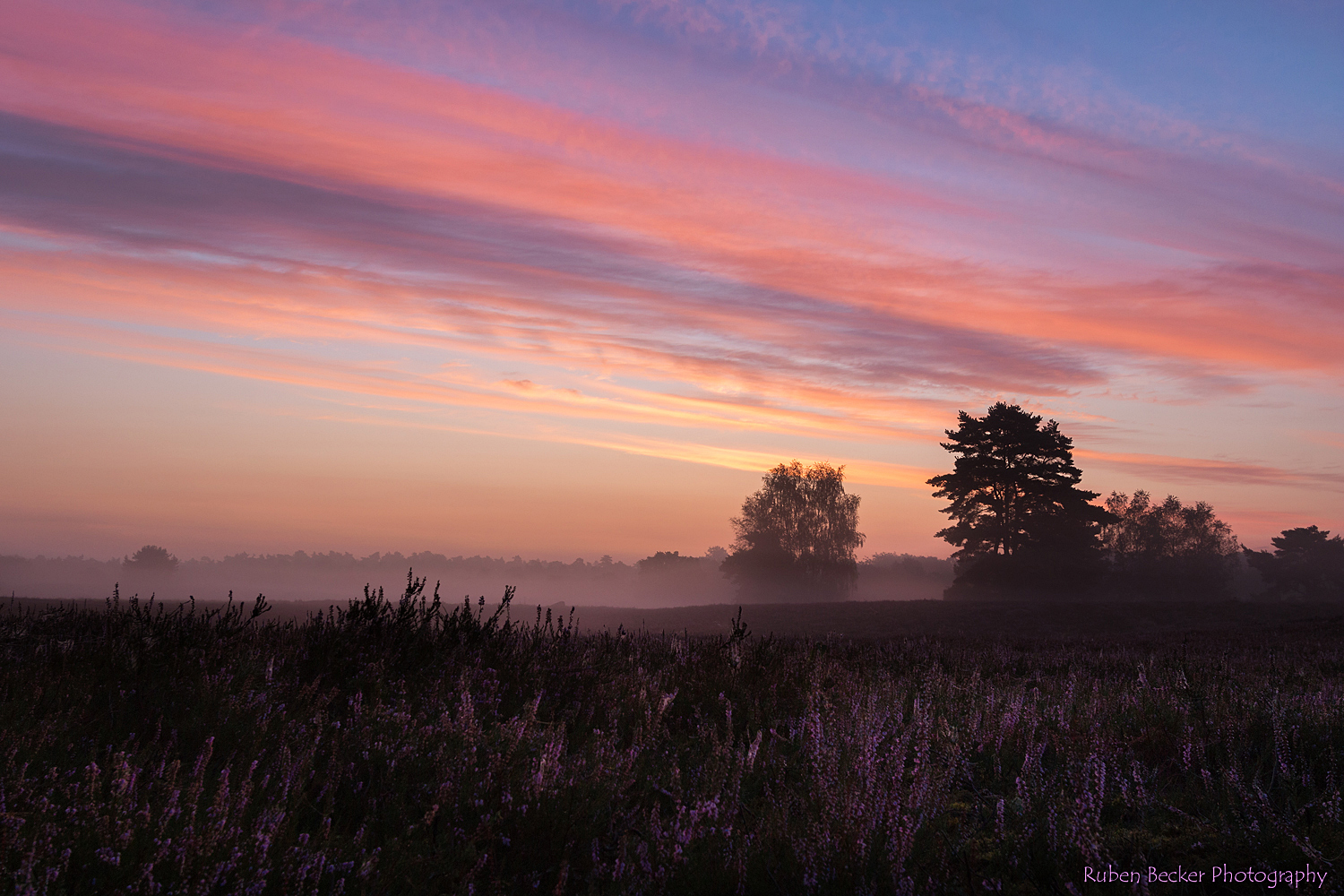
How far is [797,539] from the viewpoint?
207ft

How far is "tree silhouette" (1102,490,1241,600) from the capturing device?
5147 cm

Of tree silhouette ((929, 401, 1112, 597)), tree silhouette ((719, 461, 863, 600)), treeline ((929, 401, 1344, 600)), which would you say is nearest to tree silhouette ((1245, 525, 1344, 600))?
treeline ((929, 401, 1344, 600))

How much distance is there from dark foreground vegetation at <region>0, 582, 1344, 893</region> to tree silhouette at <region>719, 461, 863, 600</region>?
54694 mm

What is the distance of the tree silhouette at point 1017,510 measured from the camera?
46781 mm

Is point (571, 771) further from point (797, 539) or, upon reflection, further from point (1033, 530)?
point (797, 539)

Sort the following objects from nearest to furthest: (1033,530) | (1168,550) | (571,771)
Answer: (571,771) → (1033,530) → (1168,550)

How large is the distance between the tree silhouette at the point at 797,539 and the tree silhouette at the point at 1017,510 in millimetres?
13442

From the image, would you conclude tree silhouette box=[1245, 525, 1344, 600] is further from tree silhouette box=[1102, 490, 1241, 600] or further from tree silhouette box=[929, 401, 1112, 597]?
tree silhouette box=[929, 401, 1112, 597]

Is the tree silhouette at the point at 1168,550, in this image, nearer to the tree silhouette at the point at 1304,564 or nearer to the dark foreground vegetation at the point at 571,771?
the tree silhouette at the point at 1304,564

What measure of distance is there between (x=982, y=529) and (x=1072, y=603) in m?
14.6

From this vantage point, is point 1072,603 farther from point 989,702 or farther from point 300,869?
point 300,869

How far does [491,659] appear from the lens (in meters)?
6.52

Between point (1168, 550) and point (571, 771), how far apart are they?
226 ft

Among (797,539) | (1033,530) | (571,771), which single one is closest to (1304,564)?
(1033,530)
